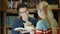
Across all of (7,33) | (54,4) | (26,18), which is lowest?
(7,33)

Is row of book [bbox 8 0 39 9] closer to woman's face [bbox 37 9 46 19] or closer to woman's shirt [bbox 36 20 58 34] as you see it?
woman's face [bbox 37 9 46 19]

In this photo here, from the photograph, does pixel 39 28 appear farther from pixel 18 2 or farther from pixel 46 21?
pixel 18 2

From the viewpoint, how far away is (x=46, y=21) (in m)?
2.68

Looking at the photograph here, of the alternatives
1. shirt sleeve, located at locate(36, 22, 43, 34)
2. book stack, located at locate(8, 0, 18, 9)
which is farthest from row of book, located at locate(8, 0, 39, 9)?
shirt sleeve, located at locate(36, 22, 43, 34)

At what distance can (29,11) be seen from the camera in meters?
2.70

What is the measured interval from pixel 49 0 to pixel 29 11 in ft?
0.89

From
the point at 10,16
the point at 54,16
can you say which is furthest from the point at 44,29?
the point at 10,16

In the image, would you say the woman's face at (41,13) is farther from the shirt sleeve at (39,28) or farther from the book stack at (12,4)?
the book stack at (12,4)

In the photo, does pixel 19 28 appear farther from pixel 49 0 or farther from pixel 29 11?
pixel 49 0

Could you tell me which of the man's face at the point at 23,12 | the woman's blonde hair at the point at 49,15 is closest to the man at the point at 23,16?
the man's face at the point at 23,12

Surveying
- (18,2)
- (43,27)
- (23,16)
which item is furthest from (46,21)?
(18,2)

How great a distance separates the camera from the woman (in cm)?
266

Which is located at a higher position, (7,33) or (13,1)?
(13,1)

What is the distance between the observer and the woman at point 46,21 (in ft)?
8.73
